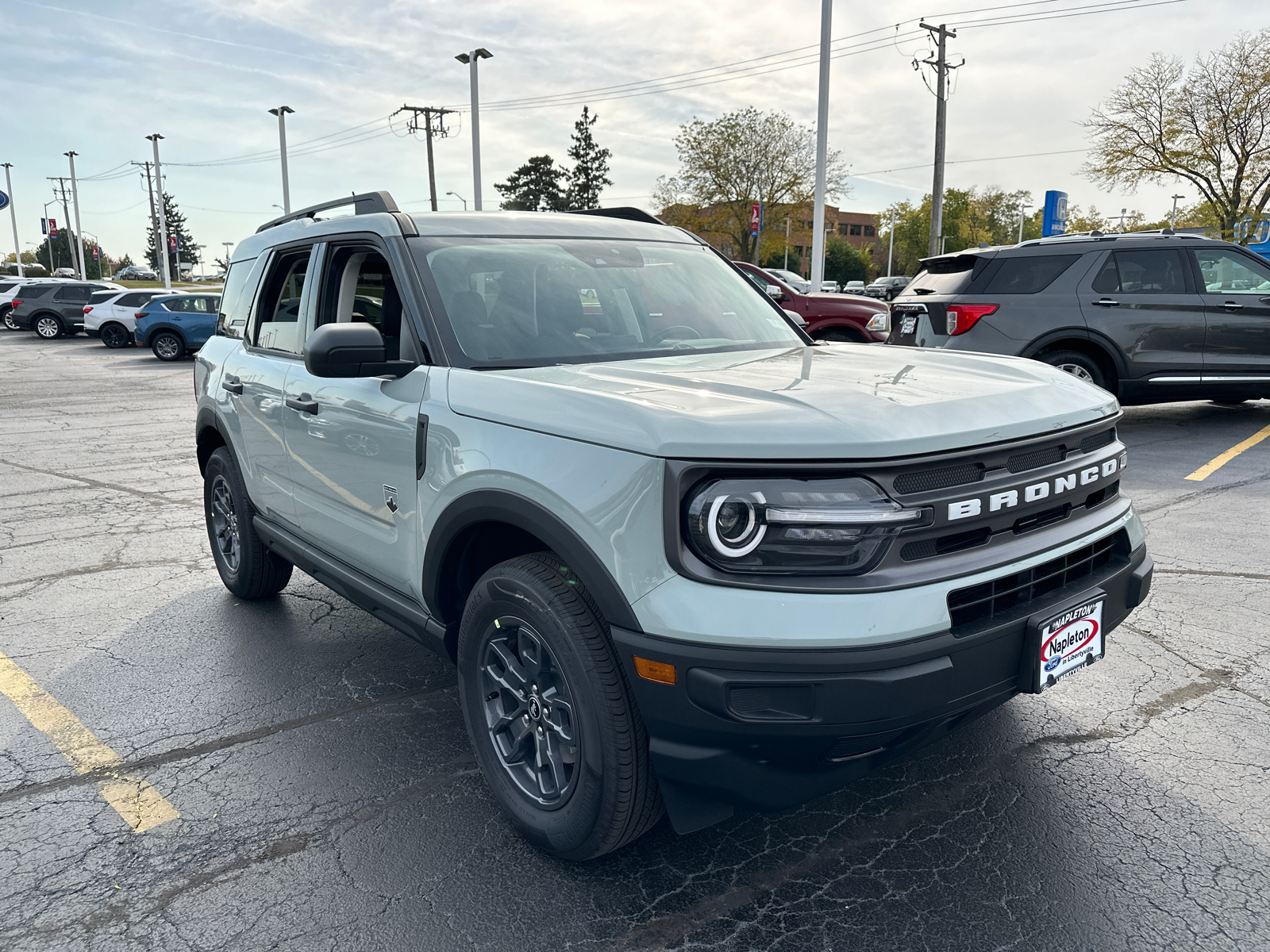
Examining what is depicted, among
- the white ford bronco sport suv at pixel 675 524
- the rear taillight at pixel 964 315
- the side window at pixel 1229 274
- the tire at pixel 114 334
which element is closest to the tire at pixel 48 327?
the tire at pixel 114 334

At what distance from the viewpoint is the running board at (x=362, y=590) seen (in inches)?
118

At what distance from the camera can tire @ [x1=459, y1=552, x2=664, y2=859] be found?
2.26 m

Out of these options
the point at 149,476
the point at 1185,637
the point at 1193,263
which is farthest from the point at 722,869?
the point at 1193,263

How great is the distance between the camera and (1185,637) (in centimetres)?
415

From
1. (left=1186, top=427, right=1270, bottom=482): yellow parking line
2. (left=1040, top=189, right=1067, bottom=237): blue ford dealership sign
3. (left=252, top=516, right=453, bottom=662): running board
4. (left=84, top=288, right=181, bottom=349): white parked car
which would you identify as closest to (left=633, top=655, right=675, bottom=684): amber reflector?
(left=252, top=516, right=453, bottom=662): running board

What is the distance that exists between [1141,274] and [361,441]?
8.57 metres

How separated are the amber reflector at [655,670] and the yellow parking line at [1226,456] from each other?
266 inches

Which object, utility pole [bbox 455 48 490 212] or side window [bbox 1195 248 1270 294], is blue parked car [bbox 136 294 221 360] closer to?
utility pole [bbox 455 48 490 212]

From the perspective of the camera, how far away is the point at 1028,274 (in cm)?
920

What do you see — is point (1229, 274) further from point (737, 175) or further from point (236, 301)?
point (737, 175)

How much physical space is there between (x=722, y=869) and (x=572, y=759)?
0.56 metres

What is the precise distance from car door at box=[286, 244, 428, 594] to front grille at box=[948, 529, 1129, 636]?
64.7 inches

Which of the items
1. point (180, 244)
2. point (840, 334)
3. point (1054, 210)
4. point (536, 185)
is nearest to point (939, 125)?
point (1054, 210)

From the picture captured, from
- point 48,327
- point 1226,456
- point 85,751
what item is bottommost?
point 85,751
